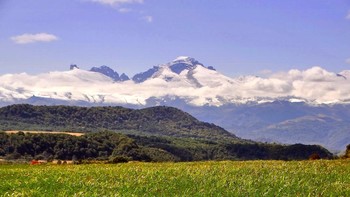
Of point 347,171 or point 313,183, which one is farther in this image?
point 347,171

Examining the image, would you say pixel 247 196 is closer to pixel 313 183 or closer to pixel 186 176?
pixel 313 183

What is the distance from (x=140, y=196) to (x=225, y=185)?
443 cm

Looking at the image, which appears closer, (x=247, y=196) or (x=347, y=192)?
(x=247, y=196)

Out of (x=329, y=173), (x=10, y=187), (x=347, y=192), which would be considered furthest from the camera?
(x=329, y=173)

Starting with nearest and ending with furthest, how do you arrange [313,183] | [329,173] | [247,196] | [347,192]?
[247,196], [347,192], [313,183], [329,173]

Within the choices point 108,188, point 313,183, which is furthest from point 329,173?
point 108,188

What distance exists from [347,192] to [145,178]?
9.54 meters

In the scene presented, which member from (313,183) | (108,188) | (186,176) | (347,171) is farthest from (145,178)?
(347,171)

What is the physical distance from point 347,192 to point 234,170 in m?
9.71

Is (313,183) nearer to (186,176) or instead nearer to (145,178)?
(186,176)

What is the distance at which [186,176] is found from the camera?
26.6 meters

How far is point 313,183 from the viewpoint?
2402cm

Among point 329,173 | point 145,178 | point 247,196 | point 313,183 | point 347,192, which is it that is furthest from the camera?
point 329,173

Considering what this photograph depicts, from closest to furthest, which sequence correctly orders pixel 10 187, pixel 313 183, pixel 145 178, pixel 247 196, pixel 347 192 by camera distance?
pixel 247 196, pixel 347 192, pixel 10 187, pixel 313 183, pixel 145 178
